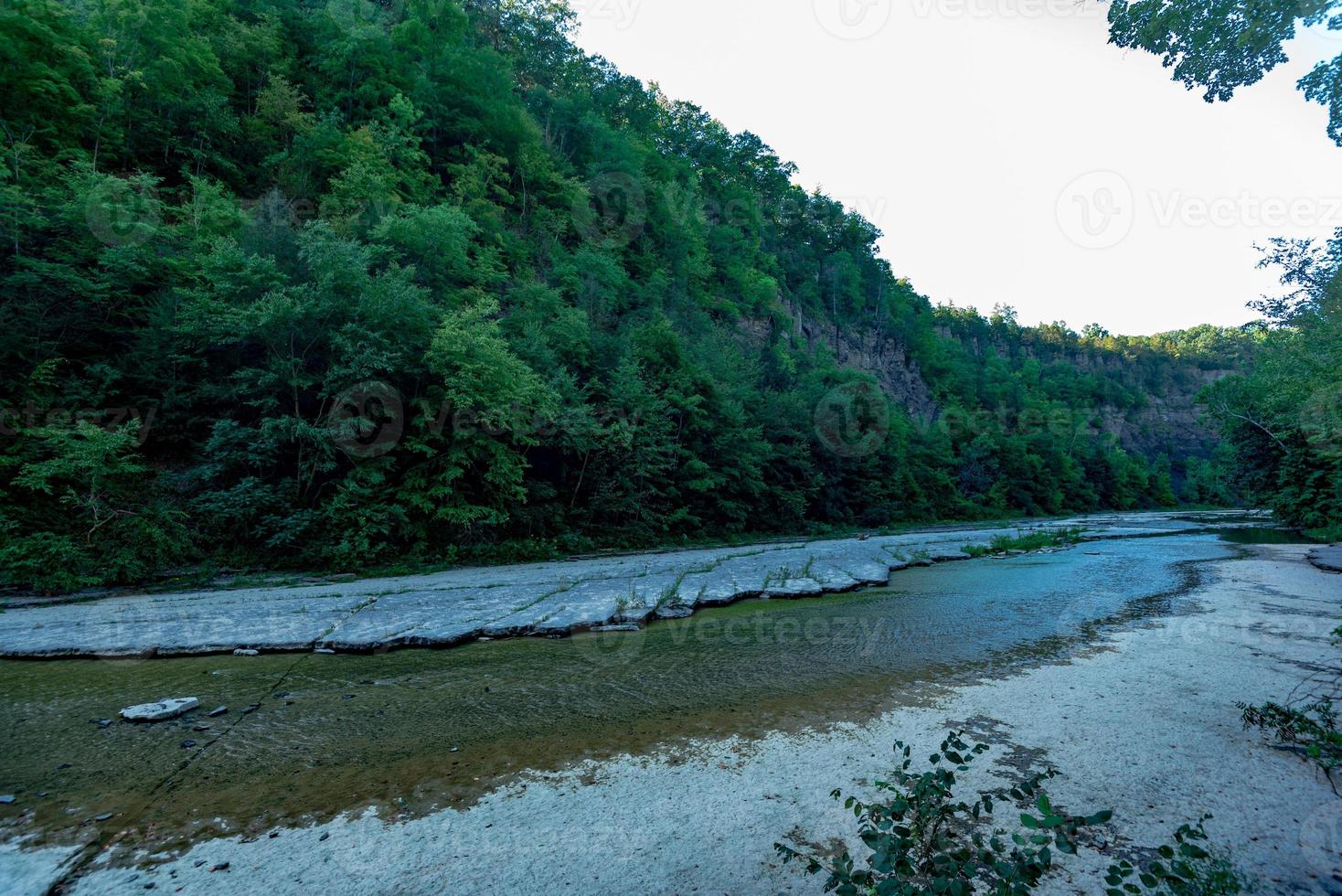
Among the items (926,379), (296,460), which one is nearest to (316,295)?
(296,460)

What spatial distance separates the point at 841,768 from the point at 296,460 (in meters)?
15.0

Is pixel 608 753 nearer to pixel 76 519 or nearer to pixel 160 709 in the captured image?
pixel 160 709

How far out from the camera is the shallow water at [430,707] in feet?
10.7

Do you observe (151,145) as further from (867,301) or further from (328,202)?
(867,301)

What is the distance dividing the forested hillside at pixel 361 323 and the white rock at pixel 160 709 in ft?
25.8

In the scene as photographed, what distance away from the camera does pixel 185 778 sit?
11.4 ft

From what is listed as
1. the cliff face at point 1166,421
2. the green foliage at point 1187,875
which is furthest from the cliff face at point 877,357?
the cliff face at point 1166,421

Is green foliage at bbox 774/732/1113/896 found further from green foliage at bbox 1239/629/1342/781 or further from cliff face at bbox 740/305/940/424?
cliff face at bbox 740/305/940/424

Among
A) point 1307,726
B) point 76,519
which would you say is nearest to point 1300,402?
point 1307,726

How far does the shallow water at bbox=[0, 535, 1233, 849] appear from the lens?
129 inches

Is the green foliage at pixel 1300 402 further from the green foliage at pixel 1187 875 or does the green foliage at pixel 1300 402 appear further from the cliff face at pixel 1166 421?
the cliff face at pixel 1166 421

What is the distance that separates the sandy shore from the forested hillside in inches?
440

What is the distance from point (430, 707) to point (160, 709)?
2.10 m

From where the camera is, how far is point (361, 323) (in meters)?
13.9
